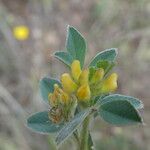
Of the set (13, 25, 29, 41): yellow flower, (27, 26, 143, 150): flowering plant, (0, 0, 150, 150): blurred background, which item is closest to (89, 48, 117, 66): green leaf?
(27, 26, 143, 150): flowering plant

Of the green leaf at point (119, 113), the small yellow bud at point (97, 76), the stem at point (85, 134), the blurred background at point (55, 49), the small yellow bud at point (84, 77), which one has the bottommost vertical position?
the blurred background at point (55, 49)

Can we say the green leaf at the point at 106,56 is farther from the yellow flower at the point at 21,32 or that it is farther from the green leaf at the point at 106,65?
the yellow flower at the point at 21,32

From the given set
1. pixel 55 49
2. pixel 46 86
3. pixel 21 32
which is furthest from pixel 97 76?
pixel 21 32

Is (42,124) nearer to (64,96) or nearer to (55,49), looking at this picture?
(64,96)

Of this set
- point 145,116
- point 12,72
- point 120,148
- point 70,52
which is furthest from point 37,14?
point 70,52

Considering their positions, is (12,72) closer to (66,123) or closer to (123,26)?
(123,26)

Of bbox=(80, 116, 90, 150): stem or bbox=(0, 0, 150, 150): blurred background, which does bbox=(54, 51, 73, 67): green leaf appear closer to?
bbox=(80, 116, 90, 150): stem

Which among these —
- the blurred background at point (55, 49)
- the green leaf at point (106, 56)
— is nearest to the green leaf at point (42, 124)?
the green leaf at point (106, 56)
